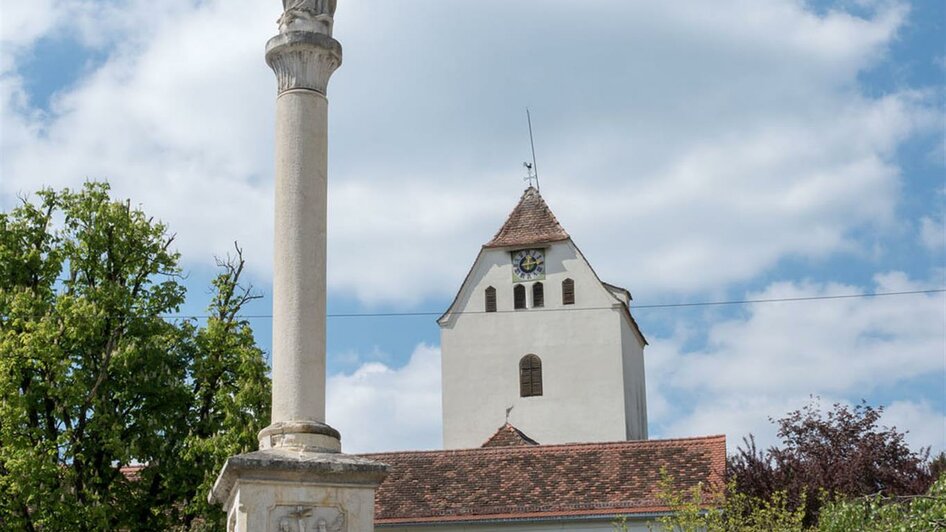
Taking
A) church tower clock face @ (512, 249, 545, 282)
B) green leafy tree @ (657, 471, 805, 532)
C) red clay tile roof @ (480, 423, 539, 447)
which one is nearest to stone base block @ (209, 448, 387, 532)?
green leafy tree @ (657, 471, 805, 532)

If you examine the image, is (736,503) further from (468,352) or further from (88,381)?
(468,352)

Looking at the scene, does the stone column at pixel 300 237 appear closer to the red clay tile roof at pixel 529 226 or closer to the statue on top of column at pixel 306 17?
the statue on top of column at pixel 306 17

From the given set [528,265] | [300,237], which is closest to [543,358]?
[528,265]

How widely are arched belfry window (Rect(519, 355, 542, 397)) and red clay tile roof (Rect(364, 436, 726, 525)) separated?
13.9 meters

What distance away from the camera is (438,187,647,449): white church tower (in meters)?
42.8

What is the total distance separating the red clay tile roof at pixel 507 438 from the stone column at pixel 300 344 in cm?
2678

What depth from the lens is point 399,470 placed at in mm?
28891

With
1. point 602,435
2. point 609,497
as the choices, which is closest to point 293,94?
point 609,497

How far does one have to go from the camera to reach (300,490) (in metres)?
11.8

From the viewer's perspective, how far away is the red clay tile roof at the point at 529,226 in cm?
4384

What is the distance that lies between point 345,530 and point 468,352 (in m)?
32.3

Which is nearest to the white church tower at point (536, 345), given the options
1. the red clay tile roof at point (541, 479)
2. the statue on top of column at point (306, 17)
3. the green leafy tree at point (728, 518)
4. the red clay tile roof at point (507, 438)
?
the red clay tile roof at point (507, 438)

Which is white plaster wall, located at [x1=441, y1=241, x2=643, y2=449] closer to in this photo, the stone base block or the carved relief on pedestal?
the stone base block

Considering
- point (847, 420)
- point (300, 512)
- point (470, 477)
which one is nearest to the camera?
point (300, 512)
